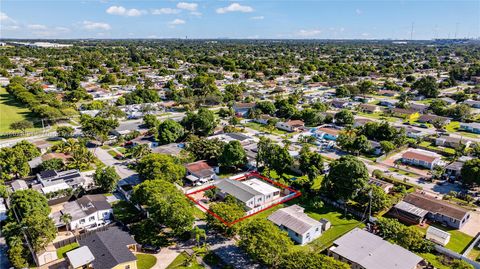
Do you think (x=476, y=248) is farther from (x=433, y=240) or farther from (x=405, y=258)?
(x=405, y=258)

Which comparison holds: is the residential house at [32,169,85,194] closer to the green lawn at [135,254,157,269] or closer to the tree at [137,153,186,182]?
the tree at [137,153,186,182]

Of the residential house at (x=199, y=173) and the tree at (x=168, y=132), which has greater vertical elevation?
the tree at (x=168, y=132)

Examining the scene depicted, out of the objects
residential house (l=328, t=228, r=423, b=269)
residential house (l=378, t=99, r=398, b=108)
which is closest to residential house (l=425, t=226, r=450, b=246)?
residential house (l=328, t=228, r=423, b=269)

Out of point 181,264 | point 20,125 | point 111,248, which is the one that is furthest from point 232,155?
point 20,125

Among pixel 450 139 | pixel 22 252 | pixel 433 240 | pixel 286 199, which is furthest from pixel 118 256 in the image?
pixel 450 139

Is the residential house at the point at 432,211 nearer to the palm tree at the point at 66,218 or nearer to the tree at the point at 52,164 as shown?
the palm tree at the point at 66,218

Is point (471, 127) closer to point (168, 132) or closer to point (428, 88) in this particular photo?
point (428, 88)

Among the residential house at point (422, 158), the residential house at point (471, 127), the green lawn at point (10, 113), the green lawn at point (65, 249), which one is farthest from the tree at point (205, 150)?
the residential house at point (471, 127)
